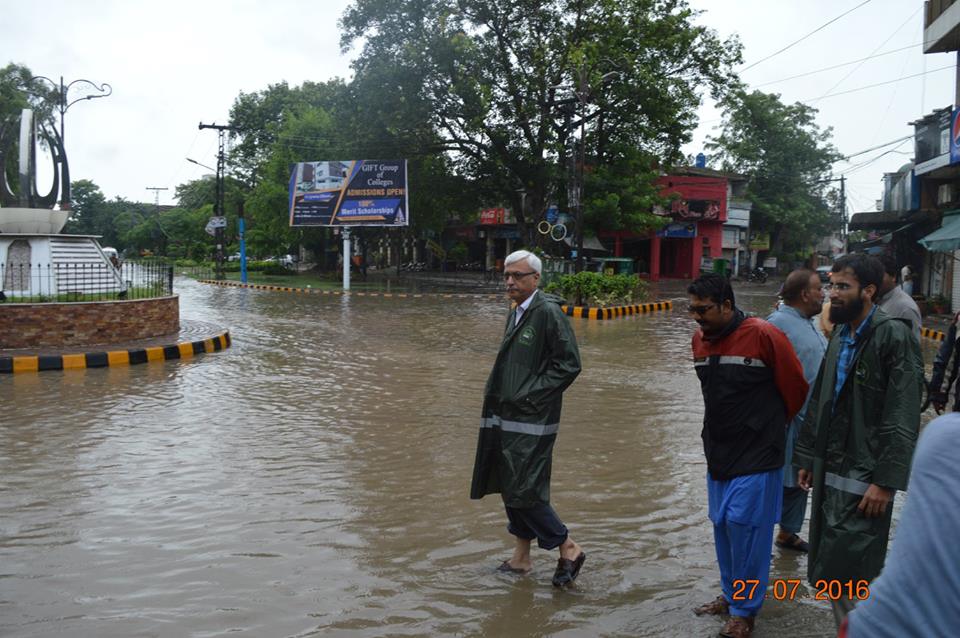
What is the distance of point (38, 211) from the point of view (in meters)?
13.9

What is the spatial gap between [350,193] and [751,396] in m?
29.2

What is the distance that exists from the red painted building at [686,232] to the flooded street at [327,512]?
30557mm

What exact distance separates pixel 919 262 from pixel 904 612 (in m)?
28.1

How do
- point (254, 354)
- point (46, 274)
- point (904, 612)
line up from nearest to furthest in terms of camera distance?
point (904, 612) → point (254, 354) → point (46, 274)

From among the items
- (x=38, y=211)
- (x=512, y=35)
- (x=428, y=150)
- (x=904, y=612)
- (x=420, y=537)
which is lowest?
(x=420, y=537)

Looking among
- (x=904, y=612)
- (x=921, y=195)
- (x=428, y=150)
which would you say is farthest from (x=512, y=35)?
(x=904, y=612)

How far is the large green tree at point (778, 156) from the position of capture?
149ft

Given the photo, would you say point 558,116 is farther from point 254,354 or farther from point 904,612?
point 904,612

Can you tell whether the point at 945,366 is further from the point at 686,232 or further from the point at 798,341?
the point at 686,232

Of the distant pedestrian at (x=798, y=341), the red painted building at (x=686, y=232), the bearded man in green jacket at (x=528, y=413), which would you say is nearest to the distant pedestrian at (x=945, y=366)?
the distant pedestrian at (x=798, y=341)

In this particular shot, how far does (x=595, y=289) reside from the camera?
21.4m

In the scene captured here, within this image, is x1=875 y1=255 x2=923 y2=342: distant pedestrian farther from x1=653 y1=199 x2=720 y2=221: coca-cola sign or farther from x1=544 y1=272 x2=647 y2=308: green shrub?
x1=653 y1=199 x2=720 y2=221: coca-cola sign

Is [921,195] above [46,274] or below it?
above
